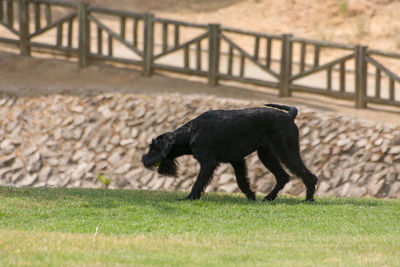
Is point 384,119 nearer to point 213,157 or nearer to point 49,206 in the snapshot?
point 213,157

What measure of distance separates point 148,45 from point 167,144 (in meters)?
9.09

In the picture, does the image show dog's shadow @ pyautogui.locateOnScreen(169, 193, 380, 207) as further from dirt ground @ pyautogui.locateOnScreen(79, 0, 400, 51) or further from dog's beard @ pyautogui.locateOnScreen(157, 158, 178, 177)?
dirt ground @ pyautogui.locateOnScreen(79, 0, 400, 51)

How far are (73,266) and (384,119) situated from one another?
10.3 m

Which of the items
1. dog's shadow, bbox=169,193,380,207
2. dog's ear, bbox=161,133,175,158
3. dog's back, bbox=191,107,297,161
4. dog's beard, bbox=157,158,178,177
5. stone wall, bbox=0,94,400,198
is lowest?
stone wall, bbox=0,94,400,198

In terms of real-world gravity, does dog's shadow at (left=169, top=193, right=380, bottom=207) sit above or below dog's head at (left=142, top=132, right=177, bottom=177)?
below

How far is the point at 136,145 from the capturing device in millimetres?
15547

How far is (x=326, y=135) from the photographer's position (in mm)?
14828

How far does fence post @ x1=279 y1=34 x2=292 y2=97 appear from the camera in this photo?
17266 mm

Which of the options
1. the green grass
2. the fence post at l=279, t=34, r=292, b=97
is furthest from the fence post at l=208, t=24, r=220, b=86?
the green grass

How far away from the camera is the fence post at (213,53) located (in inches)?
702

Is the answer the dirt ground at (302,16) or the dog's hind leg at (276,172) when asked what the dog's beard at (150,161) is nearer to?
the dog's hind leg at (276,172)

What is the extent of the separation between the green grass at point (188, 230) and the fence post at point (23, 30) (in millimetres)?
10014

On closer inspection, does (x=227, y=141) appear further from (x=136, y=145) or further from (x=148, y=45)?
(x=148, y=45)

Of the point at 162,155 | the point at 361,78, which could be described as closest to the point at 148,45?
the point at 361,78
